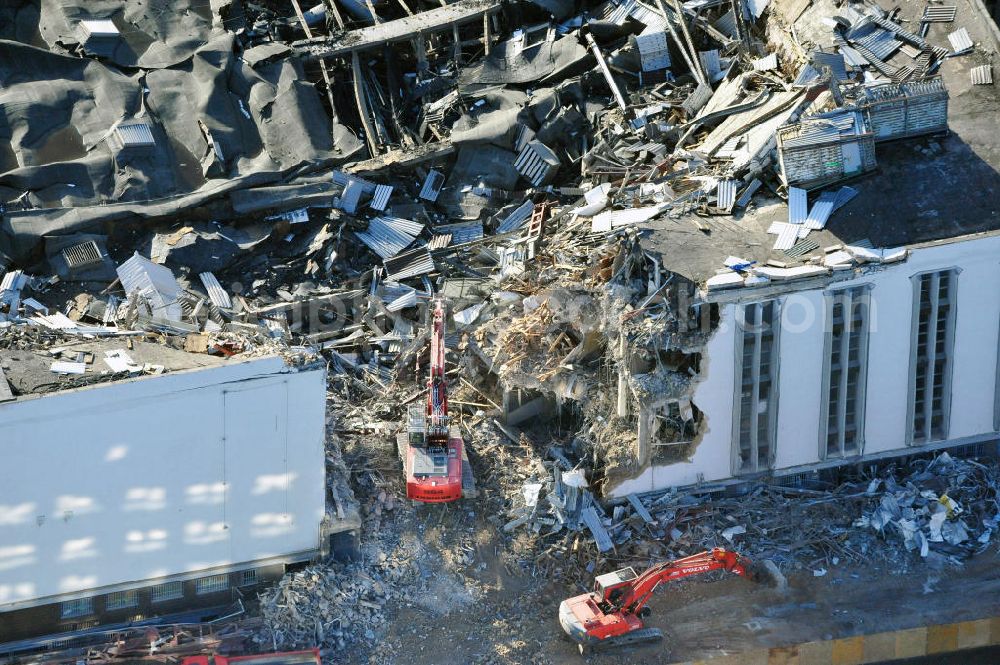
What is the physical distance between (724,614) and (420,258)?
11.8m

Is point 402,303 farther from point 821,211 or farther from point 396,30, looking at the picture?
point 821,211

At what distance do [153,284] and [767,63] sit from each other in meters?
16.2

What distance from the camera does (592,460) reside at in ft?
90.3

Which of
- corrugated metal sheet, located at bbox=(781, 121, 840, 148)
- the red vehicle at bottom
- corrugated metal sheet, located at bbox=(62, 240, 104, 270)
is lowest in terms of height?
the red vehicle at bottom

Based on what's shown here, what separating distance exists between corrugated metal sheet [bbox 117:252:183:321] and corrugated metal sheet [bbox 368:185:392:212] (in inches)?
215

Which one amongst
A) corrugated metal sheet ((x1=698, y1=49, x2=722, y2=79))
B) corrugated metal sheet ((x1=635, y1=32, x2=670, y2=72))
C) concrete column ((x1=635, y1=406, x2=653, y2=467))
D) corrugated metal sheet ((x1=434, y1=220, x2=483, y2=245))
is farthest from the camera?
corrugated metal sheet ((x1=635, y1=32, x2=670, y2=72))

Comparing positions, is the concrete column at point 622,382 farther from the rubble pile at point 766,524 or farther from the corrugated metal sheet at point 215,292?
the corrugated metal sheet at point 215,292

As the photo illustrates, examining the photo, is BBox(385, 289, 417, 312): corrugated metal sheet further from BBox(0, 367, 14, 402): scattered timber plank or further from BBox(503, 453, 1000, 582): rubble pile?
BBox(0, 367, 14, 402): scattered timber plank

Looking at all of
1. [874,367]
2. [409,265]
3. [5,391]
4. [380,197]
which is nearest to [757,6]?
[380,197]

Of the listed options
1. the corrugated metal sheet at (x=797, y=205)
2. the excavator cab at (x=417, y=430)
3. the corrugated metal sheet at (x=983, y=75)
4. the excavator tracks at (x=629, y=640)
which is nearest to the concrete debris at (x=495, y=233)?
the corrugated metal sheet at (x=797, y=205)

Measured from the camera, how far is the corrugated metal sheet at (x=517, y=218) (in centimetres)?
3284

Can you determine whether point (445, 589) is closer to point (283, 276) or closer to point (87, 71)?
point (283, 276)

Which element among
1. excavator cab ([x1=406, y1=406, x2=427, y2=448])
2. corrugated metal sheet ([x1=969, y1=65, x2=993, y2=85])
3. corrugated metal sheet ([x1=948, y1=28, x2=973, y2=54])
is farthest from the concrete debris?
excavator cab ([x1=406, y1=406, x2=427, y2=448])

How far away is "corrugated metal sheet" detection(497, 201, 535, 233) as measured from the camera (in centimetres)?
3284
